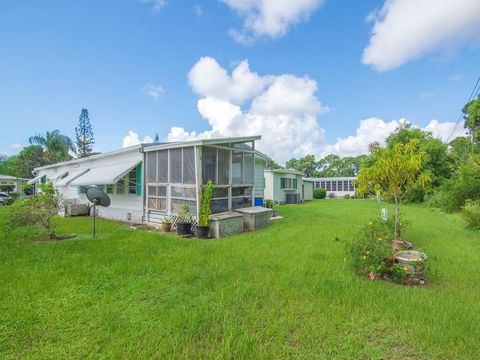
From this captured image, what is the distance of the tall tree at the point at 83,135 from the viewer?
39.7m

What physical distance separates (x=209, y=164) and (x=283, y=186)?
14.5 meters

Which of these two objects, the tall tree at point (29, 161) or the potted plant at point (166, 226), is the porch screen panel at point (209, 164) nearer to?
the potted plant at point (166, 226)

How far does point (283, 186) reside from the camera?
76.1ft

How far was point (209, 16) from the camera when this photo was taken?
12250 millimetres

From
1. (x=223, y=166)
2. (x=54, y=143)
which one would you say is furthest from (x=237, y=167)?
(x=54, y=143)

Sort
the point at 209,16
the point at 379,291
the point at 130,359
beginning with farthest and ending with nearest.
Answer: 1. the point at 209,16
2. the point at 379,291
3. the point at 130,359

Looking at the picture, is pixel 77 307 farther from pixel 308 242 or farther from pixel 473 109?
pixel 473 109

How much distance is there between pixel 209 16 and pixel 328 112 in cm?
1278

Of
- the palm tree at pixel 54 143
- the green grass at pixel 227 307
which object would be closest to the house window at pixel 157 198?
the green grass at pixel 227 307

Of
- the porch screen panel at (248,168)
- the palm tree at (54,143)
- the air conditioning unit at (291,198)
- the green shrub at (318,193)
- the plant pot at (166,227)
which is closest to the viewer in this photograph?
the plant pot at (166,227)

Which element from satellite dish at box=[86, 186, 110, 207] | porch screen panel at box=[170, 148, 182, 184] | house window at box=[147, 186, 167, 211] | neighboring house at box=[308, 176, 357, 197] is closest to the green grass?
satellite dish at box=[86, 186, 110, 207]

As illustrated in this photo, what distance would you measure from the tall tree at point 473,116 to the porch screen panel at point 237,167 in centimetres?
1781

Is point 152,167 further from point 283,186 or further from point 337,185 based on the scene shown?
point 337,185

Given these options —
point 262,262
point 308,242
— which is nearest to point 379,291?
point 262,262
